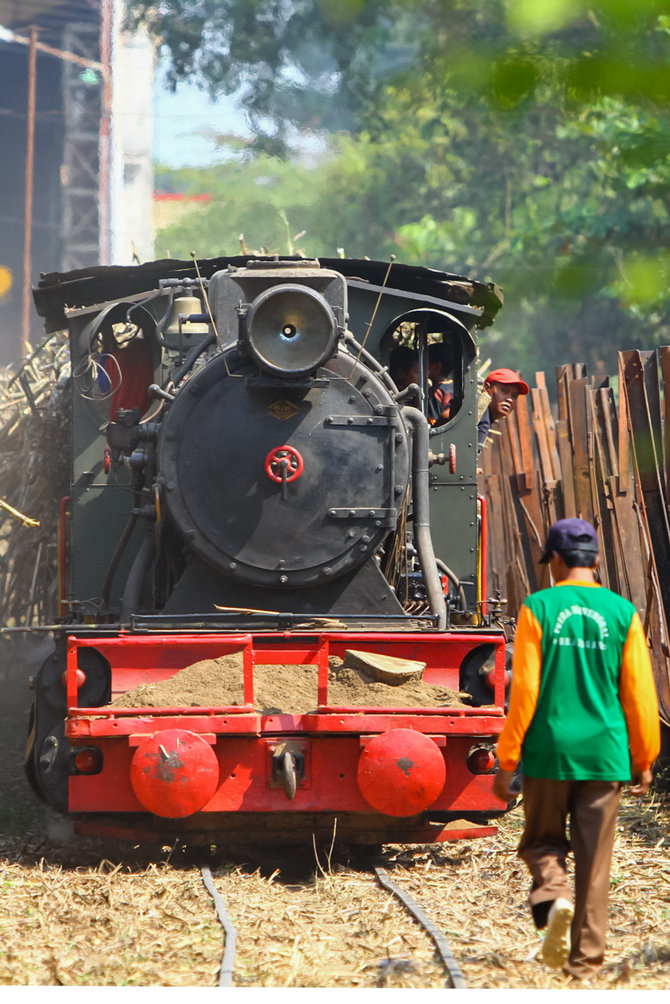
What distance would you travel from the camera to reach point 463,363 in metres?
6.95

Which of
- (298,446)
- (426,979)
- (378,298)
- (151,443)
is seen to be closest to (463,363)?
(378,298)

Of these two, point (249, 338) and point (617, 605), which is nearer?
point (617, 605)

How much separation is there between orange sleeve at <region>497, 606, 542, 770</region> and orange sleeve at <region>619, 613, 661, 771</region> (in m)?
0.29

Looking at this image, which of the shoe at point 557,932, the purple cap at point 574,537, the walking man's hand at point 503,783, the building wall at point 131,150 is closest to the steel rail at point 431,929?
the shoe at point 557,932

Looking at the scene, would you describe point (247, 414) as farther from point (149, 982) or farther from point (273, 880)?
point (149, 982)

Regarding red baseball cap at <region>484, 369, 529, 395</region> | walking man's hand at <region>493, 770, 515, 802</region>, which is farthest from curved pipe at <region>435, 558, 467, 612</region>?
walking man's hand at <region>493, 770, 515, 802</region>

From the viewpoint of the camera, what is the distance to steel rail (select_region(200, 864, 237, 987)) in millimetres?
4031

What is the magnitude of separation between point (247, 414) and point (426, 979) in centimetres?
286

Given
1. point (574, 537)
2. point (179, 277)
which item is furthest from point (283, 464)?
point (574, 537)

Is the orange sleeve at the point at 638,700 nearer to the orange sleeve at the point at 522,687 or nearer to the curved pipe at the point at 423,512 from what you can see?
the orange sleeve at the point at 522,687

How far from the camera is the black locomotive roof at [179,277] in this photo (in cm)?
700

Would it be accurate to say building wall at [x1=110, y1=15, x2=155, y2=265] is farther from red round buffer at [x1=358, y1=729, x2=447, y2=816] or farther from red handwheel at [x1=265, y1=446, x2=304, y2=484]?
red round buffer at [x1=358, y1=729, x2=447, y2=816]

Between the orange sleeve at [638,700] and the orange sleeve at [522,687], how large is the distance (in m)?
0.29

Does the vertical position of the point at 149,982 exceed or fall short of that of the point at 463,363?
it falls short
